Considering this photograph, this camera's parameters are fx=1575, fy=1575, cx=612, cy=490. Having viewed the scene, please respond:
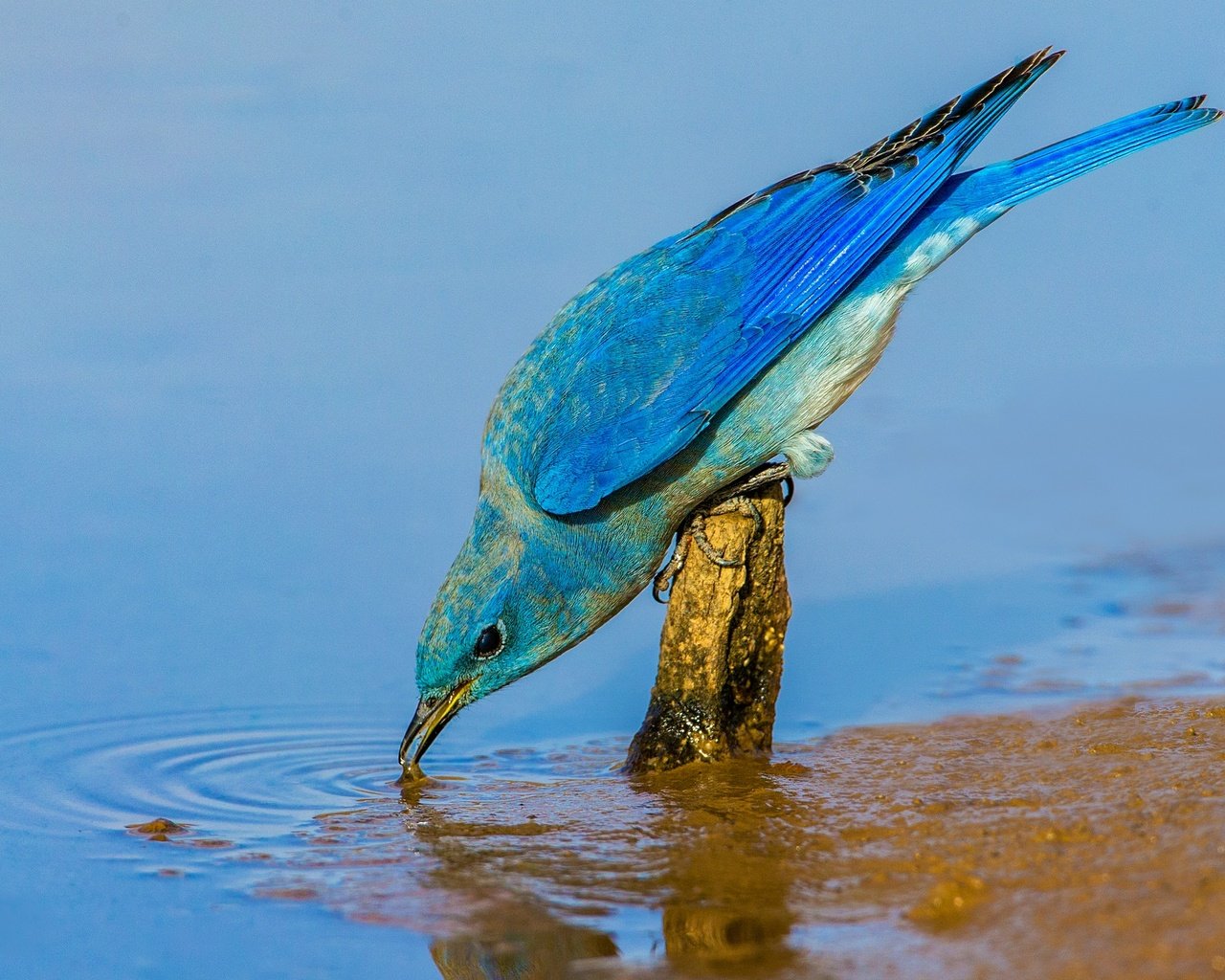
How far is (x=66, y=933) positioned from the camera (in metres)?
4.59

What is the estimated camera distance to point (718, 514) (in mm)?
5934

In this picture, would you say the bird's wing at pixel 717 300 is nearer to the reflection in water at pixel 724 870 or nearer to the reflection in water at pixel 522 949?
the reflection in water at pixel 724 870

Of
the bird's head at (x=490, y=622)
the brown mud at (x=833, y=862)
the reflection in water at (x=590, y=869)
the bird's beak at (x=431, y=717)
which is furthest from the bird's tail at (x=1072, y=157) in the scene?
the bird's beak at (x=431, y=717)

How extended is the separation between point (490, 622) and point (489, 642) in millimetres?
88

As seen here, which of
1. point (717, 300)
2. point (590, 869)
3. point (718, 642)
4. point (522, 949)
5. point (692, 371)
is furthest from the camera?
point (717, 300)

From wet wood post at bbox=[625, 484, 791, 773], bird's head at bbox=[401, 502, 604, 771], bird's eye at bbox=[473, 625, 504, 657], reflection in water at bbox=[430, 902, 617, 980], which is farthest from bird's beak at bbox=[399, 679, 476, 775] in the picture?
reflection in water at bbox=[430, 902, 617, 980]

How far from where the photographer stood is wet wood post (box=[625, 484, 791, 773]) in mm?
5828

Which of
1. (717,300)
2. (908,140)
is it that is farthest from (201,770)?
(908,140)

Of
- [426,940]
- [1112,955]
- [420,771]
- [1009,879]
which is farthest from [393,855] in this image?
[1112,955]

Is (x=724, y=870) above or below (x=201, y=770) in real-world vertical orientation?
below

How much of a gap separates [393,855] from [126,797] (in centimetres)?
152

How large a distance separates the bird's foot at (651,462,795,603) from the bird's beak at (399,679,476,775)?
876 millimetres

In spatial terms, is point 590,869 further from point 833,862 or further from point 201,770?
point 201,770

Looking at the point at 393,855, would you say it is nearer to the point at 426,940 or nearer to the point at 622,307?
the point at 426,940
